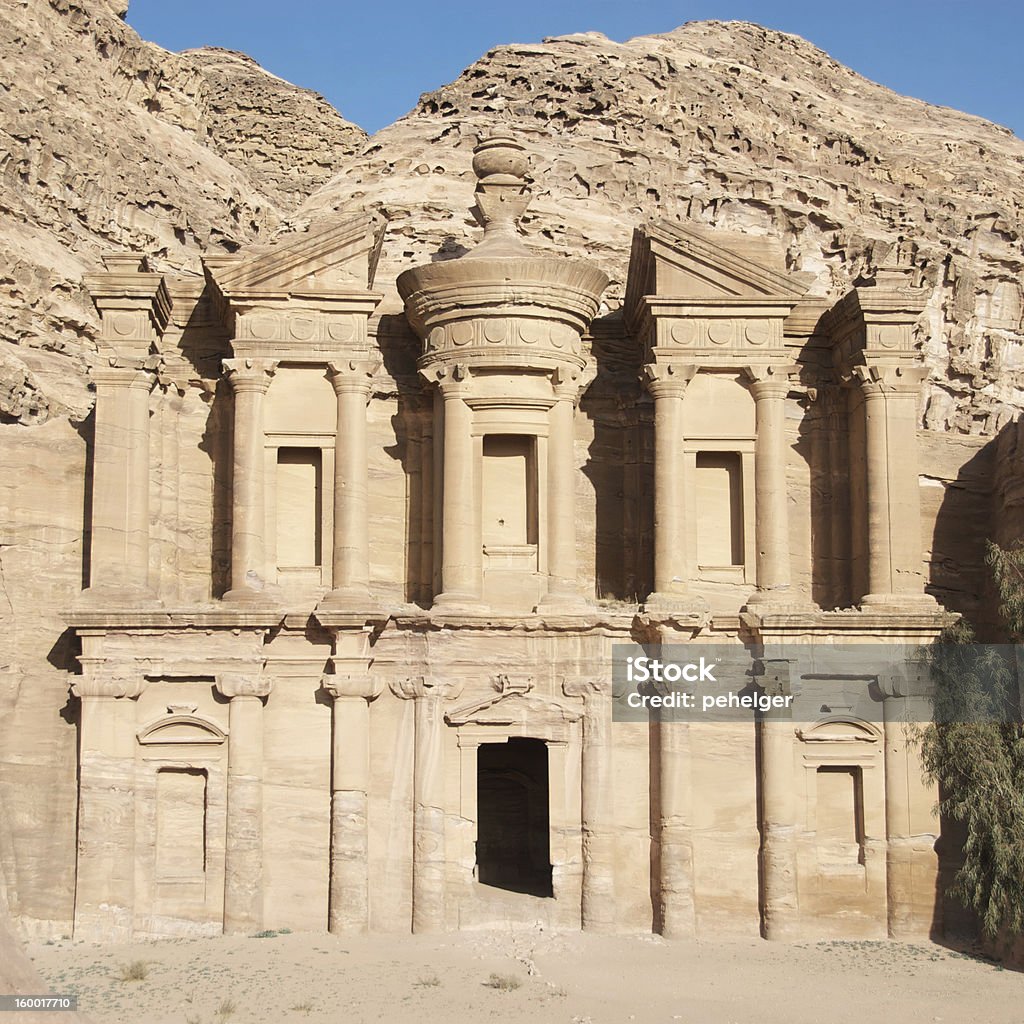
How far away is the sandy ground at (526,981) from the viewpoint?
19.4 metres

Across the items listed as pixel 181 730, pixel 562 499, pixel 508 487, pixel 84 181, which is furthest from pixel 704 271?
pixel 84 181

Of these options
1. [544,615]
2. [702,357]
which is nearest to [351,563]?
A: [544,615]

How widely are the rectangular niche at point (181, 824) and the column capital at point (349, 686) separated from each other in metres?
2.32

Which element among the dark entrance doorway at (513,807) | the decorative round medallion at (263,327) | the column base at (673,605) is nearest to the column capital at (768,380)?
the column base at (673,605)

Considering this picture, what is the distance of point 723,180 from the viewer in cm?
3550

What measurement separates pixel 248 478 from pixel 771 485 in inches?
335

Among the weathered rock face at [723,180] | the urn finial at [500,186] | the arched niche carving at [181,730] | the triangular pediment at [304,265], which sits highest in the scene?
the weathered rock face at [723,180]

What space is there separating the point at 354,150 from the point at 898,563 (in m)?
36.8

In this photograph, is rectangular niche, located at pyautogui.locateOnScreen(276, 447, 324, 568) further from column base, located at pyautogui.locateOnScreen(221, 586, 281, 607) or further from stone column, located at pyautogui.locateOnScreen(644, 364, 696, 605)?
stone column, located at pyautogui.locateOnScreen(644, 364, 696, 605)

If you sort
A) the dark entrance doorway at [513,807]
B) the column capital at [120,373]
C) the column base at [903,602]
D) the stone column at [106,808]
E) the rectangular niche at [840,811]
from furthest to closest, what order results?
the dark entrance doorway at [513,807]
the column capital at [120,373]
the column base at [903,602]
the rectangular niche at [840,811]
the stone column at [106,808]

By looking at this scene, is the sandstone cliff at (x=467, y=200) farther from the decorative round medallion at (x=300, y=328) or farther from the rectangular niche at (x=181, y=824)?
the decorative round medallion at (x=300, y=328)

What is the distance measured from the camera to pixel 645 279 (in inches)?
1022

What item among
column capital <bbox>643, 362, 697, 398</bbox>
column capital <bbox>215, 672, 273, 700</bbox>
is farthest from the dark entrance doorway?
column capital <bbox>643, 362, 697, 398</bbox>

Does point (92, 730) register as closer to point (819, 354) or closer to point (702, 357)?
point (702, 357)
